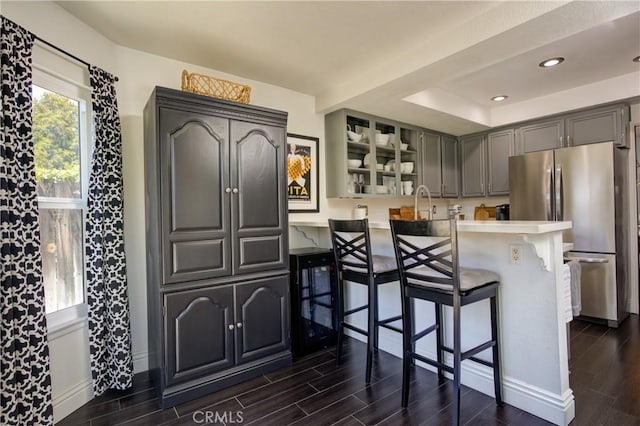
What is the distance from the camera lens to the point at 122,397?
2.18 metres

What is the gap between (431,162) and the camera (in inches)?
173

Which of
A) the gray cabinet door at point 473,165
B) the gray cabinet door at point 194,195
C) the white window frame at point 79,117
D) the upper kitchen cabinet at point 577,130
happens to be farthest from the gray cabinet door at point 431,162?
the white window frame at point 79,117

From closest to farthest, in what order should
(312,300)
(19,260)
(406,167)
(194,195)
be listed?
(19,260)
(194,195)
(312,300)
(406,167)

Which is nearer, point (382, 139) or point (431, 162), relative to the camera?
point (382, 139)

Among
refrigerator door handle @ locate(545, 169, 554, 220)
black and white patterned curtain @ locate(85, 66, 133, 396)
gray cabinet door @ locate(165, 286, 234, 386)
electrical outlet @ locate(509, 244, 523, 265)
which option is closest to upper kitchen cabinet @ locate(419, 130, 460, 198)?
refrigerator door handle @ locate(545, 169, 554, 220)

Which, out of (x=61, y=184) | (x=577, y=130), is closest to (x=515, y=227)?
(x=61, y=184)

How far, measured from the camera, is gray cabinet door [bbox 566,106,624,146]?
3.45 metres

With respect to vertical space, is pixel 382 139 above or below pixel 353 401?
above

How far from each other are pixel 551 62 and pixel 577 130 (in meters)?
1.19

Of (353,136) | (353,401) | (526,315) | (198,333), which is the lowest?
(353,401)

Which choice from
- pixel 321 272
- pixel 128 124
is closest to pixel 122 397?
pixel 321 272

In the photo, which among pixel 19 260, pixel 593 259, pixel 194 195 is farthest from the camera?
pixel 593 259

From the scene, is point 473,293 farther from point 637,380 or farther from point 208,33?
point 208,33

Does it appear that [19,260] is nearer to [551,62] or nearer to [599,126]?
[551,62]
